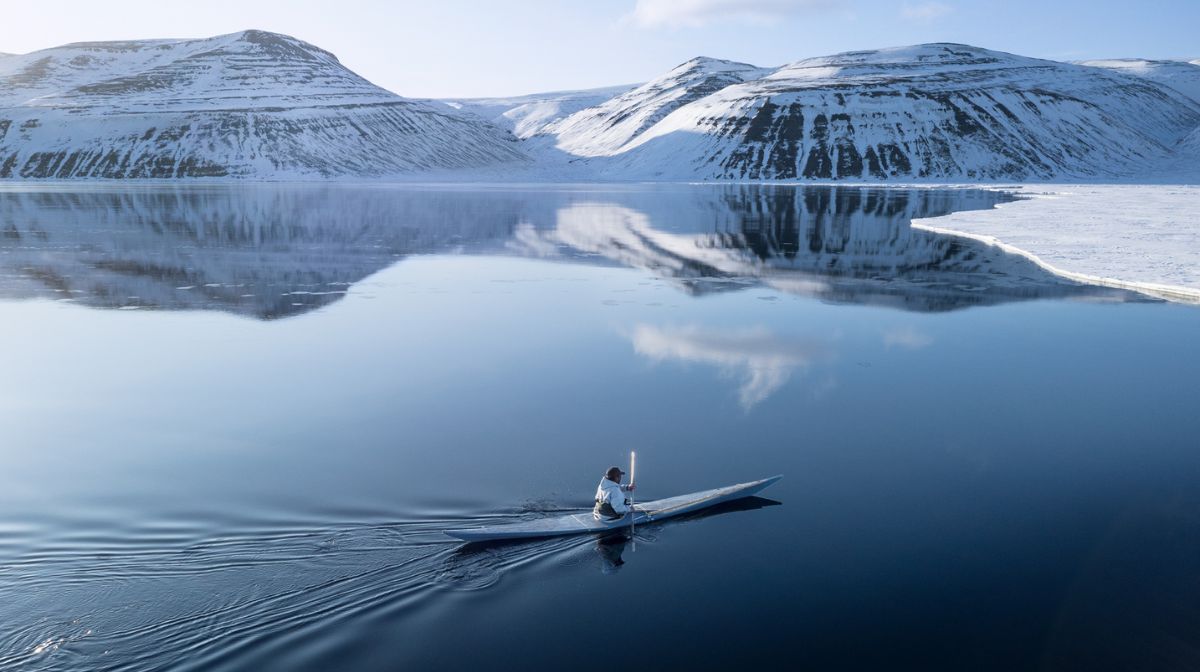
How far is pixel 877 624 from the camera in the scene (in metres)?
11.4

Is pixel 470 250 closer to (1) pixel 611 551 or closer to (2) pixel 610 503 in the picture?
(2) pixel 610 503

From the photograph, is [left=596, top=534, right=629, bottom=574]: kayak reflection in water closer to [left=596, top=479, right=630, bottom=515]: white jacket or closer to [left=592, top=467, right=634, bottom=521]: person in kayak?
[left=592, top=467, right=634, bottom=521]: person in kayak

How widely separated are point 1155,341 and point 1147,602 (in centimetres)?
1949

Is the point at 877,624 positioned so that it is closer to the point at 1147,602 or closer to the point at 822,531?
the point at 822,531

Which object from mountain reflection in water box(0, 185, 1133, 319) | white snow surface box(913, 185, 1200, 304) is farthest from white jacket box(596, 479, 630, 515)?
white snow surface box(913, 185, 1200, 304)

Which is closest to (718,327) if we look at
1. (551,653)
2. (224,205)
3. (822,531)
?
(822,531)

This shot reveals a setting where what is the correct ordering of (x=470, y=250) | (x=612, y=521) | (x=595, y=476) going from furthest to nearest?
(x=470, y=250)
(x=595, y=476)
(x=612, y=521)

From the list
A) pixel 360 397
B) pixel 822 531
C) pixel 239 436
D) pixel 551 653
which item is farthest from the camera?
pixel 360 397

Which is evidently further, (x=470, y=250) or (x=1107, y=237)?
(x=470, y=250)

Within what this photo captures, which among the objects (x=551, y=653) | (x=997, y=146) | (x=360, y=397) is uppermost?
(x=997, y=146)

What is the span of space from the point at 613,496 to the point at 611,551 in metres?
0.98

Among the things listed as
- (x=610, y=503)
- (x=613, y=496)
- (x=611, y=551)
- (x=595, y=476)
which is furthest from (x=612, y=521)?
(x=595, y=476)

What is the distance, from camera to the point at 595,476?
54.1 ft

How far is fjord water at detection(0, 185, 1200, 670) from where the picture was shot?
1120cm
